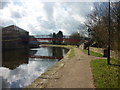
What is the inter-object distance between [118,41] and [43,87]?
698 centimetres

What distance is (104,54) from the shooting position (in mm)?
19109

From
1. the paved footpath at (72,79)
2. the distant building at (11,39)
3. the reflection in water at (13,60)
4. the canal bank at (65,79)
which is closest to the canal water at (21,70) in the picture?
the reflection in water at (13,60)

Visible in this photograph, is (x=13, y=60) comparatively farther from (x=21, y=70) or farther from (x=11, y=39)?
(x=11, y=39)

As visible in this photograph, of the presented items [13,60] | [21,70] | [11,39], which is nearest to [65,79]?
[21,70]

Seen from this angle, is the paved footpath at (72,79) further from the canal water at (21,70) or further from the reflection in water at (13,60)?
the reflection in water at (13,60)

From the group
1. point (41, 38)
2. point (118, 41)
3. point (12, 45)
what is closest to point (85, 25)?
point (118, 41)

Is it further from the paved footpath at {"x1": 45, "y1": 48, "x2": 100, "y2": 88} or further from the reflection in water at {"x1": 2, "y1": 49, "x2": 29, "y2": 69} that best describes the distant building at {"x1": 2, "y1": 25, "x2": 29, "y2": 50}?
the paved footpath at {"x1": 45, "y1": 48, "x2": 100, "y2": 88}

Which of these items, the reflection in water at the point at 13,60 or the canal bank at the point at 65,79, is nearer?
the canal bank at the point at 65,79

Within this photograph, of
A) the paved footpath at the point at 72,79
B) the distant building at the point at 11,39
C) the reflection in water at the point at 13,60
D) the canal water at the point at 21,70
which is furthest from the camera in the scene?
the distant building at the point at 11,39

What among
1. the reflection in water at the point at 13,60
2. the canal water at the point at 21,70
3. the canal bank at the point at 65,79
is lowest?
the reflection in water at the point at 13,60

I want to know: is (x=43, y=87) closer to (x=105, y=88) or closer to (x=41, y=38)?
(x=105, y=88)

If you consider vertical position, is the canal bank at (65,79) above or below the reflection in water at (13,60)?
above

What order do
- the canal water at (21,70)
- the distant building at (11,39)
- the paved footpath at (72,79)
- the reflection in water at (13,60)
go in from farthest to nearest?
the distant building at (11,39) < the reflection in water at (13,60) < the canal water at (21,70) < the paved footpath at (72,79)

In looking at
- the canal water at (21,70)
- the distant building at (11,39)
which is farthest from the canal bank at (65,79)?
the distant building at (11,39)
